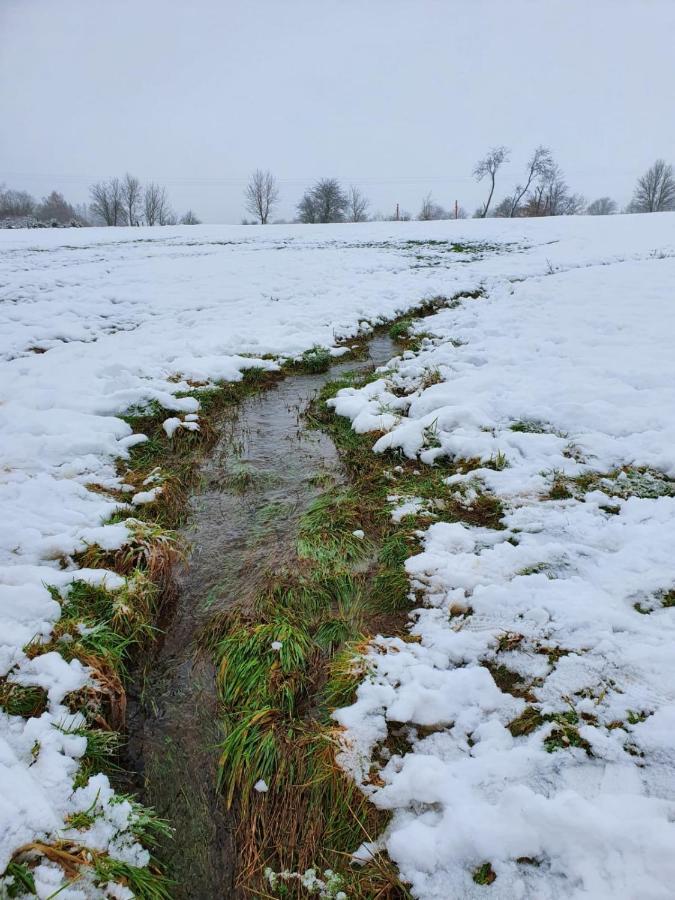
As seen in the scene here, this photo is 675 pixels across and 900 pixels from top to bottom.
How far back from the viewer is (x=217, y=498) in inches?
179

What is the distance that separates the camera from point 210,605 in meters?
3.34

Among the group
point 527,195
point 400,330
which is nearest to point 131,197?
point 527,195

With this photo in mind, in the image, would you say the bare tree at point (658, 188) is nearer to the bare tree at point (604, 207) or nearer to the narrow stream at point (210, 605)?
the bare tree at point (604, 207)

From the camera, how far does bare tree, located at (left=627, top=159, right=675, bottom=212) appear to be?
4975 cm

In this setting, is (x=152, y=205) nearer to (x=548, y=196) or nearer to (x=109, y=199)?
(x=109, y=199)

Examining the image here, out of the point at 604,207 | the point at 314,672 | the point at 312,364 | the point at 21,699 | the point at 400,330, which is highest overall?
the point at 604,207

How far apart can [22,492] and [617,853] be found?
14.6 ft

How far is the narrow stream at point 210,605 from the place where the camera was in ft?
7.13

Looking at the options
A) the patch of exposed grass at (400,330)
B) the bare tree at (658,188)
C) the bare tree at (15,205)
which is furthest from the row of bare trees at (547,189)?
the bare tree at (15,205)

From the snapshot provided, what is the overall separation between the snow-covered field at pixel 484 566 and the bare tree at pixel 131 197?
69.8m

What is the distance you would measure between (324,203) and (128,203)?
113ft

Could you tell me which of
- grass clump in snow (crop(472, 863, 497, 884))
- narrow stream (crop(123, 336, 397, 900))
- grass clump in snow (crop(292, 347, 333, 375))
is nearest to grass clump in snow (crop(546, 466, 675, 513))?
narrow stream (crop(123, 336, 397, 900))

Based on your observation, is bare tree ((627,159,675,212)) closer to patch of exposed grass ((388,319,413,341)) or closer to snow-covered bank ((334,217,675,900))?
patch of exposed grass ((388,319,413,341))

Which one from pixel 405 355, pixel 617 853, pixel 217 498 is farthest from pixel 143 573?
pixel 405 355
